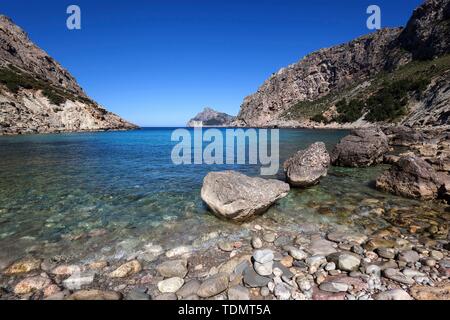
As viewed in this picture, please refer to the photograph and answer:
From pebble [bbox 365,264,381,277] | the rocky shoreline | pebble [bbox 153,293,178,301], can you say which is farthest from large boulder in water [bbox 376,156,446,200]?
pebble [bbox 153,293,178,301]

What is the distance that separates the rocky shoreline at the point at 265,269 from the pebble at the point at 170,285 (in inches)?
0.8

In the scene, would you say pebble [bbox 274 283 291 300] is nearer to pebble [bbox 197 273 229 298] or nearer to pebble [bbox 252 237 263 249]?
pebble [bbox 197 273 229 298]

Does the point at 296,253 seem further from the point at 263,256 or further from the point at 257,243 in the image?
the point at 257,243

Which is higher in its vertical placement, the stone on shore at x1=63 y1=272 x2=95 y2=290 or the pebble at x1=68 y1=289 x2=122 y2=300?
the pebble at x1=68 y1=289 x2=122 y2=300

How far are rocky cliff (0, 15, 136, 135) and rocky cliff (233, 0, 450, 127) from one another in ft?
326

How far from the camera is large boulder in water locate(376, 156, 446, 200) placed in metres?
11.4

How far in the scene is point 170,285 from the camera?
18.6ft

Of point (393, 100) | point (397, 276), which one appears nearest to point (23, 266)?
point (397, 276)

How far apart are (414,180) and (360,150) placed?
8.57m

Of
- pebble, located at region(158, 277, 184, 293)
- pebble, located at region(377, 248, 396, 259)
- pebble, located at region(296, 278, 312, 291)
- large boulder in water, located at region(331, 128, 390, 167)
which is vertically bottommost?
pebble, located at region(158, 277, 184, 293)

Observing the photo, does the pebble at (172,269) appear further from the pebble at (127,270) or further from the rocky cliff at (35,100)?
the rocky cliff at (35,100)

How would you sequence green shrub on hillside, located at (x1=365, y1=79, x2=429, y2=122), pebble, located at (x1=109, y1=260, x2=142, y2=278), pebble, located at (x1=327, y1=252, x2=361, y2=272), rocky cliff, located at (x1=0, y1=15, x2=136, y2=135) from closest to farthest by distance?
pebble, located at (x1=327, y1=252, x2=361, y2=272) → pebble, located at (x1=109, y1=260, x2=142, y2=278) → rocky cliff, located at (x1=0, y1=15, x2=136, y2=135) → green shrub on hillside, located at (x1=365, y1=79, x2=429, y2=122)


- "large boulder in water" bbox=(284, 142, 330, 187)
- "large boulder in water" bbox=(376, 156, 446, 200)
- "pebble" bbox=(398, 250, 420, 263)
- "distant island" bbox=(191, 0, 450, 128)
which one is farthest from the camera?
"distant island" bbox=(191, 0, 450, 128)
